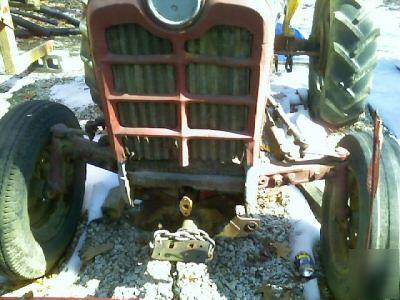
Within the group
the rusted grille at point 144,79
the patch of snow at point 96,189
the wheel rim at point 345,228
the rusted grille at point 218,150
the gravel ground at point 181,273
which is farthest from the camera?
the patch of snow at point 96,189

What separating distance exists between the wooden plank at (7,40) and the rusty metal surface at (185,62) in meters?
3.92

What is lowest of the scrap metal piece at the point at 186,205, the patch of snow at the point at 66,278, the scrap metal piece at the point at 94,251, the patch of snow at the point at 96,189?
the patch of snow at the point at 66,278

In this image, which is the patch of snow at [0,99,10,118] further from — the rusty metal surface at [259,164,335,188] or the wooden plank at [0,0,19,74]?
the rusty metal surface at [259,164,335,188]

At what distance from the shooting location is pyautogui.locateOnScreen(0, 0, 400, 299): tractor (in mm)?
1928

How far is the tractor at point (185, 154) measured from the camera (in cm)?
193

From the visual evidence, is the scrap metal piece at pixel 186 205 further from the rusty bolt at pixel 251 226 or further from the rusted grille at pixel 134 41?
the rusted grille at pixel 134 41

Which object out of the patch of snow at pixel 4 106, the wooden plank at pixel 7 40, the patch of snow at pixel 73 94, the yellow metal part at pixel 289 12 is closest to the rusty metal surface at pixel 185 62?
the yellow metal part at pixel 289 12

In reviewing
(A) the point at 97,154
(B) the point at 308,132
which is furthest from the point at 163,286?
(B) the point at 308,132

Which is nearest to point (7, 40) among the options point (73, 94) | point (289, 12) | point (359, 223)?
point (73, 94)

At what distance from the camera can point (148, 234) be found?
3002 mm

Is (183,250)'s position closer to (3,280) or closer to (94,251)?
(94,251)

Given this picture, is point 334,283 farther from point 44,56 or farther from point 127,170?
point 44,56

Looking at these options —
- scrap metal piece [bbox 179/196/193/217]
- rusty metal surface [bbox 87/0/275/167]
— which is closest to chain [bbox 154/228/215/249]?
scrap metal piece [bbox 179/196/193/217]

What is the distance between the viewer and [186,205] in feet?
8.09
